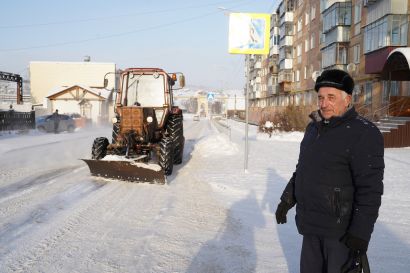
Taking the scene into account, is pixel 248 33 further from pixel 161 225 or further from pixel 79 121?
pixel 79 121

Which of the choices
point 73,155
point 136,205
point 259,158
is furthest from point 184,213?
point 73,155

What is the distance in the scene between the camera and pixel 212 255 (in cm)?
413

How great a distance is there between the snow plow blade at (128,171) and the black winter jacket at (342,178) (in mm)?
5295

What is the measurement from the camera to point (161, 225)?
512 cm

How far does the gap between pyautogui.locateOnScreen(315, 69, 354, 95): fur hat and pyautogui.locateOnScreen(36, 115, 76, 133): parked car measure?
85.1 feet

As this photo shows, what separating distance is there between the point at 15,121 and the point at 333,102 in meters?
24.8

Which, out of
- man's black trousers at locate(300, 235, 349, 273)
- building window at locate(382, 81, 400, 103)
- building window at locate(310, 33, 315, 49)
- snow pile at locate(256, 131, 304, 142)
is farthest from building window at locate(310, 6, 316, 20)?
man's black trousers at locate(300, 235, 349, 273)

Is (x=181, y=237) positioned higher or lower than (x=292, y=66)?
lower

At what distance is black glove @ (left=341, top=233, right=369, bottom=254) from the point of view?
2.28 metres

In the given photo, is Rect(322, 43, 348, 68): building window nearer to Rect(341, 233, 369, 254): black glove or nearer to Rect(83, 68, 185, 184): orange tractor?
Rect(83, 68, 185, 184): orange tractor

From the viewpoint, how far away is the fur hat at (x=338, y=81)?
248 centimetres

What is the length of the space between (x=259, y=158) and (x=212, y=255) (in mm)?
8530

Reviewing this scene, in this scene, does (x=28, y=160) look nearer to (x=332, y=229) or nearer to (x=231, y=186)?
(x=231, y=186)

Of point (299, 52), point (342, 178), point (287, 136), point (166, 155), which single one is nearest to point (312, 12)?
point (299, 52)
